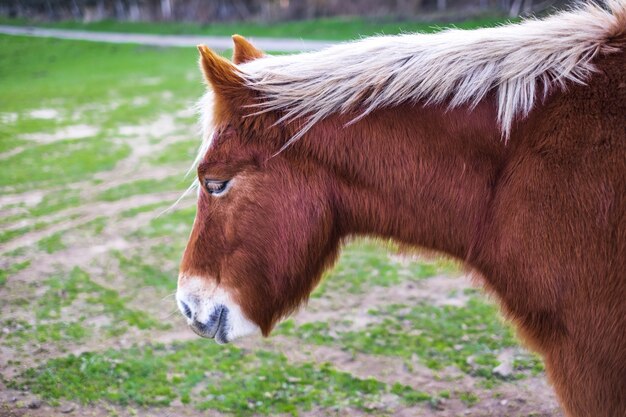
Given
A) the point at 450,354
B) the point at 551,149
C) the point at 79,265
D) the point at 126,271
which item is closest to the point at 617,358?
the point at 551,149

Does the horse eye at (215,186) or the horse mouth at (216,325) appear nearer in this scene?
the horse eye at (215,186)

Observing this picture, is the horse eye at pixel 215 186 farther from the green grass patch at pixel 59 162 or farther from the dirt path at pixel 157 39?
the dirt path at pixel 157 39

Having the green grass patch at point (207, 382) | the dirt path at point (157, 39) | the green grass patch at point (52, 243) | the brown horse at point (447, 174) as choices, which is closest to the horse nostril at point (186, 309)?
the brown horse at point (447, 174)

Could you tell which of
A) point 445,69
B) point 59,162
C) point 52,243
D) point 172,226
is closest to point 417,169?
point 445,69

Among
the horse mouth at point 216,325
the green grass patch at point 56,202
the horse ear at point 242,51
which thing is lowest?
the green grass patch at point 56,202

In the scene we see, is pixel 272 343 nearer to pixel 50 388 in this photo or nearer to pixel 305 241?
pixel 50 388

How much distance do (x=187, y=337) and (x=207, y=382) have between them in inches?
31.5

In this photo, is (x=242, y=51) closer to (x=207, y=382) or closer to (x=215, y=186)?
(x=215, y=186)

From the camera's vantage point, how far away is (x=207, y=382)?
14.7 ft

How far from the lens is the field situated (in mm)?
4223

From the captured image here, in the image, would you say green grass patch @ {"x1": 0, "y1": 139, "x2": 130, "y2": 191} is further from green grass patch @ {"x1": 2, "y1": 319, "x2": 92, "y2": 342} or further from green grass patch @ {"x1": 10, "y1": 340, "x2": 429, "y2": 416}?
green grass patch @ {"x1": 10, "y1": 340, "x2": 429, "y2": 416}

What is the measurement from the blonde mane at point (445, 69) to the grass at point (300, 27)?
59.9 ft

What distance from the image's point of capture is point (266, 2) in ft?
105

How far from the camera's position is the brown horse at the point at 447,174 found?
2275 millimetres
